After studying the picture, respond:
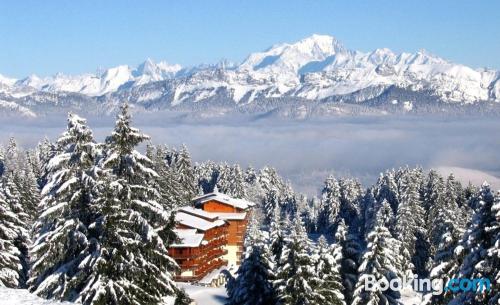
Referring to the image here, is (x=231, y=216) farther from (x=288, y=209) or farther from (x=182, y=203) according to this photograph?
(x=288, y=209)

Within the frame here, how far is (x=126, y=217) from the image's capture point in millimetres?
24172

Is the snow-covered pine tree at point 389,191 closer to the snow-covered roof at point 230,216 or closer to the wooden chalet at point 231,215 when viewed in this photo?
the wooden chalet at point 231,215

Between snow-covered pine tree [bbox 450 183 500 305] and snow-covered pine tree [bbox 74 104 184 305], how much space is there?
12216 mm

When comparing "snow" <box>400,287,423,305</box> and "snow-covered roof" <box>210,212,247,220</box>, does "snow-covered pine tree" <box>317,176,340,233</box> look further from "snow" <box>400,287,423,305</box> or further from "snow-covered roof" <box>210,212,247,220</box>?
"snow" <box>400,287,423,305</box>

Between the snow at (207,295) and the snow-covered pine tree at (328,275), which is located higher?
the snow-covered pine tree at (328,275)

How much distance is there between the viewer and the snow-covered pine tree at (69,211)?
24.1 m

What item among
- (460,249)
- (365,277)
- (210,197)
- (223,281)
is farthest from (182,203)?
(460,249)

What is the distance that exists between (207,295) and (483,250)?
38165mm

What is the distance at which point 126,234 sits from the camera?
77.1 feet

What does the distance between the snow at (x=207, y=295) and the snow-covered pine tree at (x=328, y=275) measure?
64.0ft

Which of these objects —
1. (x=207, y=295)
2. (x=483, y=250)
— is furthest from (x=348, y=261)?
(x=207, y=295)

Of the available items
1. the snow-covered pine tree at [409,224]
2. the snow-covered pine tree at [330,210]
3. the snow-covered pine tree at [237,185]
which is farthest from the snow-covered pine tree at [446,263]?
the snow-covered pine tree at [237,185]

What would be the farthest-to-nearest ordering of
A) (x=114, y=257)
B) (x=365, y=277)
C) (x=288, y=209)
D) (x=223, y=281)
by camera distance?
(x=288, y=209) → (x=223, y=281) → (x=365, y=277) → (x=114, y=257)

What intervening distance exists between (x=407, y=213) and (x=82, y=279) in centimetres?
5804
